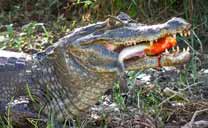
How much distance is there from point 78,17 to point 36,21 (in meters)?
0.57

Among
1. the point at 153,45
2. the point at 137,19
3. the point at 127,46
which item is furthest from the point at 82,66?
the point at 137,19

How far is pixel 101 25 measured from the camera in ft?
13.8

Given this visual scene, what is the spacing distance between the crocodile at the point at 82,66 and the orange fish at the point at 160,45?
2 centimetres

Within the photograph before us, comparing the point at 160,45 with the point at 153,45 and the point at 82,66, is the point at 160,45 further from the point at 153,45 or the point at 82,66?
the point at 82,66

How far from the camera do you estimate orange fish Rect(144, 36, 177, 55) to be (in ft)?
13.1

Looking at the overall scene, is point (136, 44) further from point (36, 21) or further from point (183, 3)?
point (36, 21)

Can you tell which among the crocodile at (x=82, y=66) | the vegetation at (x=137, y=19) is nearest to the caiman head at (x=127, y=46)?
the crocodile at (x=82, y=66)

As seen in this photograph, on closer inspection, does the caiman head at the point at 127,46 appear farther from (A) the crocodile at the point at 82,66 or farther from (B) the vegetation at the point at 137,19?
(B) the vegetation at the point at 137,19

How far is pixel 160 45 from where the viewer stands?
4.01m

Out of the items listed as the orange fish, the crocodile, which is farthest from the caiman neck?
the orange fish

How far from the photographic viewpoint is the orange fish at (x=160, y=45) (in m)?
4.00

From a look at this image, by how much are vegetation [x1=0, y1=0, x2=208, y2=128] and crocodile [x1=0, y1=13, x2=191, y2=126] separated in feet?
0.53

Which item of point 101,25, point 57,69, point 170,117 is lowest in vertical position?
point 170,117

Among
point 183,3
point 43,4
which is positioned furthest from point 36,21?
point 183,3
